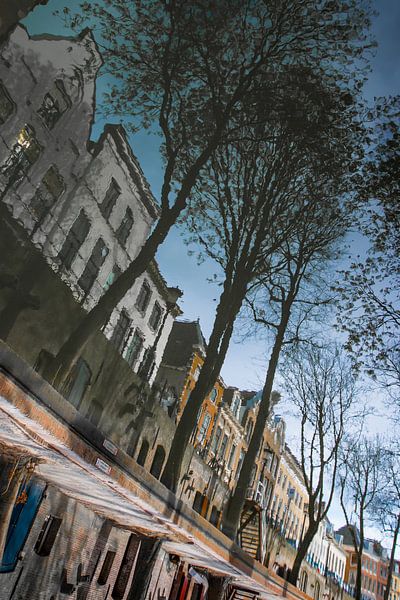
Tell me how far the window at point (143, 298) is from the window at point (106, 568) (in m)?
11.9

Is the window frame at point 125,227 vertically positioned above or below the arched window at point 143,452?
above

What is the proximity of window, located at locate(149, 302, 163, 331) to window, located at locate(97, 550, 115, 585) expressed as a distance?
42.1ft

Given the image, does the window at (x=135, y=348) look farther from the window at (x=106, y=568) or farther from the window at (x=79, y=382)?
the window at (x=106, y=568)

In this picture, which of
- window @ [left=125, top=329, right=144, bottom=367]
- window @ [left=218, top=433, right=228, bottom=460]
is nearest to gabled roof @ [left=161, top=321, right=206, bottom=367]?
window @ [left=218, top=433, right=228, bottom=460]

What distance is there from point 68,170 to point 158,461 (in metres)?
12.2

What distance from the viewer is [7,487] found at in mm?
5957

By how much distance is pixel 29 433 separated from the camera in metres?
5.56

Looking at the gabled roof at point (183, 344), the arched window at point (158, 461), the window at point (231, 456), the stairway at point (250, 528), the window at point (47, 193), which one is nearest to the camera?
the window at point (47, 193)

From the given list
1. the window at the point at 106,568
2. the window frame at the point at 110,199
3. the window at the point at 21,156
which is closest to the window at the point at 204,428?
the window at the point at 106,568

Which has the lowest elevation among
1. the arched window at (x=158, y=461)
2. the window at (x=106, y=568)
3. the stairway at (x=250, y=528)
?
the window at (x=106, y=568)

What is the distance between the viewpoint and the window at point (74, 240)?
14.9 metres

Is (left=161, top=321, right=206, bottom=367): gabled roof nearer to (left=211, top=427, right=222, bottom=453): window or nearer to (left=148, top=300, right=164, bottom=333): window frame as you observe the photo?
(left=211, top=427, right=222, bottom=453): window

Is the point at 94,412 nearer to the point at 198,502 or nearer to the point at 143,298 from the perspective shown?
the point at 143,298

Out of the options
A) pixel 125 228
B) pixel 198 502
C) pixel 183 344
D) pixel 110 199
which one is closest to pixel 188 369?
pixel 183 344
